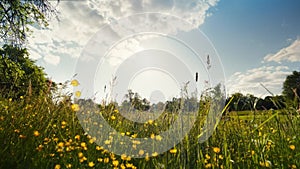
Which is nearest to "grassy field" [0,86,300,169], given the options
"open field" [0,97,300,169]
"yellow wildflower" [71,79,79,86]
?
"open field" [0,97,300,169]

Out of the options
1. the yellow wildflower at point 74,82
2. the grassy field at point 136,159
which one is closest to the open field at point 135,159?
the grassy field at point 136,159

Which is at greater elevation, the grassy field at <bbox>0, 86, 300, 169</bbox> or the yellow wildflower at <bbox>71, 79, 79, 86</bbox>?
the yellow wildflower at <bbox>71, 79, 79, 86</bbox>

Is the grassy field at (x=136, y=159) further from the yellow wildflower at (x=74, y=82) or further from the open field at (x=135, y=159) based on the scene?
the yellow wildflower at (x=74, y=82)

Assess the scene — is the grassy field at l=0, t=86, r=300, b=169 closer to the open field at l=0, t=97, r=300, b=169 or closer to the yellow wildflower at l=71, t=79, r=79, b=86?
the open field at l=0, t=97, r=300, b=169

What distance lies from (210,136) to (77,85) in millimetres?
1795

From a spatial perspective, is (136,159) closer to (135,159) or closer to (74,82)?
(135,159)

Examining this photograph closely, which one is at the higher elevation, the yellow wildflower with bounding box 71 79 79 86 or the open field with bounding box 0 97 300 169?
the yellow wildflower with bounding box 71 79 79 86

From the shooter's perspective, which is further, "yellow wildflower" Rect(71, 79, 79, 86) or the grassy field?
"yellow wildflower" Rect(71, 79, 79, 86)

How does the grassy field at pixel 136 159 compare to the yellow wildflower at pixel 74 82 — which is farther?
the yellow wildflower at pixel 74 82

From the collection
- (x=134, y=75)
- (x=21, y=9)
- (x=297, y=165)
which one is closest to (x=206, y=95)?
(x=134, y=75)

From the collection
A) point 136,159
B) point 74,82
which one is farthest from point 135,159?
point 74,82

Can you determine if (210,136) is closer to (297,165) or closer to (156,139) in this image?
(156,139)

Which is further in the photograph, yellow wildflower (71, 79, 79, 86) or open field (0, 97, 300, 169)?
yellow wildflower (71, 79, 79, 86)

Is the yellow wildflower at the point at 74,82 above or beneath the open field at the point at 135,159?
above
